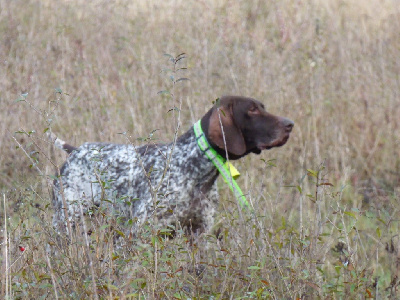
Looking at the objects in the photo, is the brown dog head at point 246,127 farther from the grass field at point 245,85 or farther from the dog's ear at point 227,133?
the grass field at point 245,85

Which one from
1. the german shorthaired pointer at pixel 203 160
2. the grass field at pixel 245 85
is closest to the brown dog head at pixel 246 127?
the german shorthaired pointer at pixel 203 160

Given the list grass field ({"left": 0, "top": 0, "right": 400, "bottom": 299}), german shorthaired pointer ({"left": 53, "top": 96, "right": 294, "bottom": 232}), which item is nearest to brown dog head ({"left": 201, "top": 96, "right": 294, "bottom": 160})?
german shorthaired pointer ({"left": 53, "top": 96, "right": 294, "bottom": 232})

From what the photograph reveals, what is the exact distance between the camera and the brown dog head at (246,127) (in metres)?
4.15

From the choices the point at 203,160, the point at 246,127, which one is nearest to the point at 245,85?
the point at 246,127

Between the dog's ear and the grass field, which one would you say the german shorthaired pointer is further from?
the grass field

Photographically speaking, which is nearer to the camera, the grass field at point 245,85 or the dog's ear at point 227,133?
the dog's ear at point 227,133

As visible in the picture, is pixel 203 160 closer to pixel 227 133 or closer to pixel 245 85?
pixel 227 133

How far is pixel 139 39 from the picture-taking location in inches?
283

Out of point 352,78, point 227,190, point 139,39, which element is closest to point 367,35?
point 352,78

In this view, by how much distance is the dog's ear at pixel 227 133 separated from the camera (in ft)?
13.4

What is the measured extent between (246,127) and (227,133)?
0.17 meters

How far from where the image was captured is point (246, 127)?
167 inches

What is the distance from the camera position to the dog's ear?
4.09 metres

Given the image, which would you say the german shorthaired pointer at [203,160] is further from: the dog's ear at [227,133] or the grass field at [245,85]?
the grass field at [245,85]
